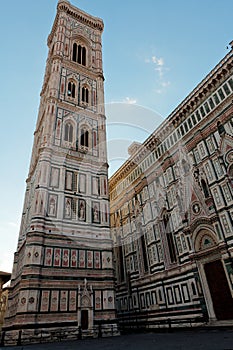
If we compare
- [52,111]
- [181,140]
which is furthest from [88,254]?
[52,111]

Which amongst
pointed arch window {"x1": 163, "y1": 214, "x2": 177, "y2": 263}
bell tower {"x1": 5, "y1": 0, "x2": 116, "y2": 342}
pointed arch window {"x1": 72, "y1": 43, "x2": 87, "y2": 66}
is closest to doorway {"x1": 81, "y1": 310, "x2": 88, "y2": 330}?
bell tower {"x1": 5, "y1": 0, "x2": 116, "y2": 342}

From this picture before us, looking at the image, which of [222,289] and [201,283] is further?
[201,283]

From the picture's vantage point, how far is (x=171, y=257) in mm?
16219

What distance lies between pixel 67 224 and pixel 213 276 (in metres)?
9.05

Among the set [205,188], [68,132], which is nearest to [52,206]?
[68,132]

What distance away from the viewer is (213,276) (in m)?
13.2

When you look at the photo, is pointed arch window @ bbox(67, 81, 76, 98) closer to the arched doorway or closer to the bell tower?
the bell tower

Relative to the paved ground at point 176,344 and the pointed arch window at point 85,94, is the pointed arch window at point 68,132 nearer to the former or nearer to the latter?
the pointed arch window at point 85,94

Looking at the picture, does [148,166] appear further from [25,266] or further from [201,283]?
[25,266]

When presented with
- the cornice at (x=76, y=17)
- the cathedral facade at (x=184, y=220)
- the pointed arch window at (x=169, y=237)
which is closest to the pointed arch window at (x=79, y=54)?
the cornice at (x=76, y=17)

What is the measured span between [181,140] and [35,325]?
14.2 m

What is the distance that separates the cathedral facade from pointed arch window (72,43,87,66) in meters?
12.9

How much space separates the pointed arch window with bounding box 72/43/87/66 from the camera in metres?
26.2

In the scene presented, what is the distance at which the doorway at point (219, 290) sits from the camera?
39.8 ft
